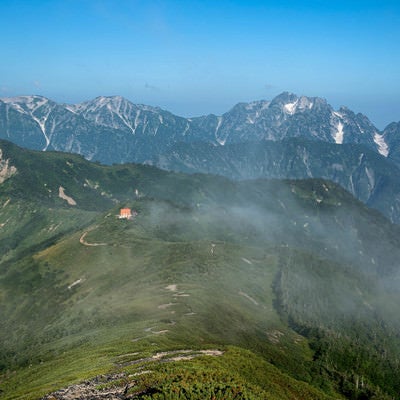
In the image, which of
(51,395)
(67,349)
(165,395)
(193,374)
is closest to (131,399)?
(165,395)

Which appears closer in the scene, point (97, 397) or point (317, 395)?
point (97, 397)

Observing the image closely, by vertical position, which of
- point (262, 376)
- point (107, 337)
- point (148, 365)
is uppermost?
point (148, 365)

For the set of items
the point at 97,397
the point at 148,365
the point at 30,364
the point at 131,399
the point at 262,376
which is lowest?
the point at 30,364

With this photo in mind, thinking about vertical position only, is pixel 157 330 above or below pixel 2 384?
above

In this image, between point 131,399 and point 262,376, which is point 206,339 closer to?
point 262,376

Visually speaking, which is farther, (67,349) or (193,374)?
(67,349)

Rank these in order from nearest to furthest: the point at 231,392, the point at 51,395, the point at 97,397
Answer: the point at 231,392
the point at 97,397
the point at 51,395

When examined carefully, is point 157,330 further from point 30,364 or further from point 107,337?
point 30,364

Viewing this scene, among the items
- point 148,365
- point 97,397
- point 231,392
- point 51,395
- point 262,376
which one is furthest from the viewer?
point 262,376

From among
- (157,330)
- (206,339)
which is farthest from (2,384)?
(206,339)
